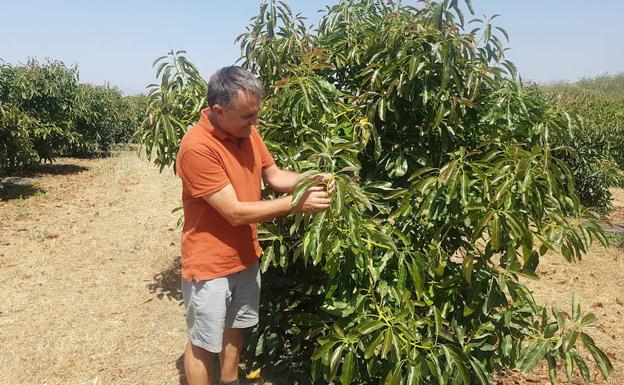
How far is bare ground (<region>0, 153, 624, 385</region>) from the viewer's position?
3.15m

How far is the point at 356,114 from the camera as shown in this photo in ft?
8.79

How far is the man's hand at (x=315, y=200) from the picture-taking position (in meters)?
1.86

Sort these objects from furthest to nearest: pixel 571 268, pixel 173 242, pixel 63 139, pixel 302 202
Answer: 1. pixel 63 139
2. pixel 173 242
3. pixel 571 268
4. pixel 302 202

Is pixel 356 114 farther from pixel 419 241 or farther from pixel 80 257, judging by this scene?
pixel 80 257

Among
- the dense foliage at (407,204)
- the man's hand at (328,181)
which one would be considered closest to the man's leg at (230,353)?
the dense foliage at (407,204)

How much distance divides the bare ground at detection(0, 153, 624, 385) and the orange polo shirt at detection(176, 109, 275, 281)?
1221 millimetres

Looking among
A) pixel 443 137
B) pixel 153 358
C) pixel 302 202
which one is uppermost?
pixel 443 137

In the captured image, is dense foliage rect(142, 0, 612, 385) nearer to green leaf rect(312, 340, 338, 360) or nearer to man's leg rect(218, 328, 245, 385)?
green leaf rect(312, 340, 338, 360)

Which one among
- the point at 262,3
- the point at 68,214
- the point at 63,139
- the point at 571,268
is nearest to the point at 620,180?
the point at 571,268

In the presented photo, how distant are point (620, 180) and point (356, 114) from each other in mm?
7017

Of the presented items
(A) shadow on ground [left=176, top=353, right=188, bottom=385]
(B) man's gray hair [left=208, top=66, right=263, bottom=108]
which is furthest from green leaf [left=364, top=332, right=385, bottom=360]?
(A) shadow on ground [left=176, top=353, right=188, bottom=385]

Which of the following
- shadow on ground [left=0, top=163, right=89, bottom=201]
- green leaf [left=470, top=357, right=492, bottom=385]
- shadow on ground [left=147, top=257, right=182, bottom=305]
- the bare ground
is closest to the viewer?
green leaf [left=470, top=357, right=492, bottom=385]

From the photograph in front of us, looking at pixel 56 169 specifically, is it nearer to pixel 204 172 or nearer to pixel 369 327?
pixel 204 172

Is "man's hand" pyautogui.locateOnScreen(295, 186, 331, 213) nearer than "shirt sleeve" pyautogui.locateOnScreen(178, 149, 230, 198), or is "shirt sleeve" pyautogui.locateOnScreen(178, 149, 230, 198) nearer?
"man's hand" pyautogui.locateOnScreen(295, 186, 331, 213)
